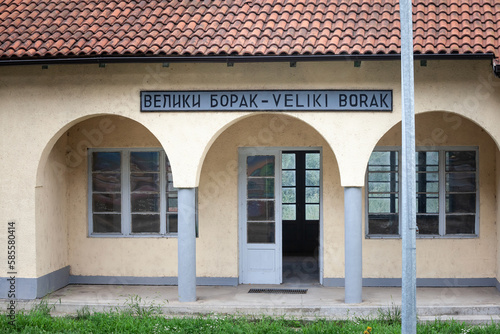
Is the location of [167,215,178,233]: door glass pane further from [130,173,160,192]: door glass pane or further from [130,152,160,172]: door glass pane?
[130,152,160,172]: door glass pane

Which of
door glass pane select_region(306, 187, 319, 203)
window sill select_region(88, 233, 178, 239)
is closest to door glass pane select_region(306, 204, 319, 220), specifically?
door glass pane select_region(306, 187, 319, 203)

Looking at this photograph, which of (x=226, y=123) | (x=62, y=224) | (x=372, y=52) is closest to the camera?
(x=372, y=52)

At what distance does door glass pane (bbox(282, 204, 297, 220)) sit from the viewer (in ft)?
47.7

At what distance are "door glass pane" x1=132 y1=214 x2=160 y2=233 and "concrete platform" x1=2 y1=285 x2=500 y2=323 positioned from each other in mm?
1028

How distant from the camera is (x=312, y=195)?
1444 centimetres

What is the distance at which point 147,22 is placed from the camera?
34.3 feet

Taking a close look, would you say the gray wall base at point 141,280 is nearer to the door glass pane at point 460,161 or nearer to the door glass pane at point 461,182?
the door glass pane at point 461,182

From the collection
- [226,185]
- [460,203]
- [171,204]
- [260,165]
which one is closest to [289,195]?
[260,165]

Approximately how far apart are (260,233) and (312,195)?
9.95 ft

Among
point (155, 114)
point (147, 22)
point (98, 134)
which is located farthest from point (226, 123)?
point (98, 134)

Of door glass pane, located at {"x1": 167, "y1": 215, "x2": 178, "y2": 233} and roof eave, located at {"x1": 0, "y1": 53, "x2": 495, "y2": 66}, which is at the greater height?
roof eave, located at {"x1": 0, "y1": 53, "x2": 495, "y2": 66}

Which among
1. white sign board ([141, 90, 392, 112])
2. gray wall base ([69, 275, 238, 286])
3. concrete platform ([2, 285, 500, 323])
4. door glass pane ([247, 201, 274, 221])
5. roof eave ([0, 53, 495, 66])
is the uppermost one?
roof eave ([0, 53, 495, 66])

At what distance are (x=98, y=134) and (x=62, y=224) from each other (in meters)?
1.68

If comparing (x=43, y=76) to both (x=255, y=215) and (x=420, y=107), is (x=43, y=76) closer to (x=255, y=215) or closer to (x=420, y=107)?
(x=255, y=215)
